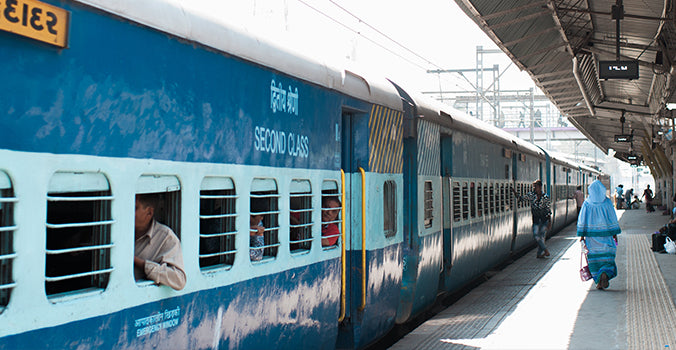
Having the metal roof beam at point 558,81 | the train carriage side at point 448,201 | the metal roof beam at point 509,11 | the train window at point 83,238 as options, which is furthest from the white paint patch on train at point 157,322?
the metal roof beam at point 558,81

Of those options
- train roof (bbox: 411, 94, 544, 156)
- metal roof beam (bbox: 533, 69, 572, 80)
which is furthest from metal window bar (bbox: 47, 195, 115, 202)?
metal roof beam (bbox: 533, 69, 572, 80)

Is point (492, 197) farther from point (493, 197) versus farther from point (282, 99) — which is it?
point (282, 99)

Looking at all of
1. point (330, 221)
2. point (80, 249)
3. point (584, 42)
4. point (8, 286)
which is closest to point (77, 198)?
point (80, 249)

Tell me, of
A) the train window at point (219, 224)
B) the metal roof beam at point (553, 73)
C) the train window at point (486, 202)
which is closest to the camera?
the train window at point (219, 224)

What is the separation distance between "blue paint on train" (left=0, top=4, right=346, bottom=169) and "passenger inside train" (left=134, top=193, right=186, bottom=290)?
316 millimetres

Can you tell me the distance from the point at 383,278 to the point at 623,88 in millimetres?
20207

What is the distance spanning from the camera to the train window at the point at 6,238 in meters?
2.72

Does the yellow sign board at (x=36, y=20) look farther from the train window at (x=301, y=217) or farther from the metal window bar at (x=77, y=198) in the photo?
the train window at (x=301, y=217)

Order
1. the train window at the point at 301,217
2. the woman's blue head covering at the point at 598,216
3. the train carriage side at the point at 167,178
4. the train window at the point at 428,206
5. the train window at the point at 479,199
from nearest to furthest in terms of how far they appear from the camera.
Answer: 1. the train carriage side at the point at 167,178
2. the train window at the point at 301,217
3. the train window at the point at 428,206
4. the woman's blue head covering at the point at 598,216
5. the train window at the point at 479,199

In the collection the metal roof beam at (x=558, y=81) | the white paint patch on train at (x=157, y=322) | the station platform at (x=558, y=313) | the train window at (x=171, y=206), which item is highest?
the metal roof beam at (x=558, y=81)

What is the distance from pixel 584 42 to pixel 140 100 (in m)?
14.6

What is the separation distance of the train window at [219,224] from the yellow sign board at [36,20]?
142 centimetres

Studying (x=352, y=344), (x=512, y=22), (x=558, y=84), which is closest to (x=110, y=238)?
(x=352, y=344)

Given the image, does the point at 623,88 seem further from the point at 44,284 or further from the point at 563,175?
the point at 44,284
